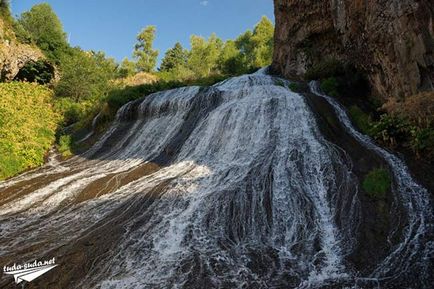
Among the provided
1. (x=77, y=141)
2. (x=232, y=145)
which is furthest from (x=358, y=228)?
(x=77, y=141)

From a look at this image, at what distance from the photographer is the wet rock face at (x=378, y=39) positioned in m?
14.8

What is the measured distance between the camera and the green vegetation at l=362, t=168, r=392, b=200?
10656 mm

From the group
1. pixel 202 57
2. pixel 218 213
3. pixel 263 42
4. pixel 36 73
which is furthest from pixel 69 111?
pixel 263 42

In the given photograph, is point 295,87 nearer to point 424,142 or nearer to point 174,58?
point 424,142

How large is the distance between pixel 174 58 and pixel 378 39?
60903mm

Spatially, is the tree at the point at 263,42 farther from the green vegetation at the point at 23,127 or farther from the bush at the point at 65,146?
the bush at the point at 65,146

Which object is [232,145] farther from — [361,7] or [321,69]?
[321,69]

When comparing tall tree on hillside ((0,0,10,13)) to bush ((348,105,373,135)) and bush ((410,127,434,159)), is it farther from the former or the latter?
bush ((410,127,434,159))

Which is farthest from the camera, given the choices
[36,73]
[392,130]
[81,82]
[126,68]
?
[126,68]

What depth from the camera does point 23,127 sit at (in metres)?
22.7

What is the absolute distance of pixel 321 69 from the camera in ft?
82.3

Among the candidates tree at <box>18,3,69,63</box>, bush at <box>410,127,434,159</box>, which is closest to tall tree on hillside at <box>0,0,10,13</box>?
tree at <box>18,3,69,63</box>

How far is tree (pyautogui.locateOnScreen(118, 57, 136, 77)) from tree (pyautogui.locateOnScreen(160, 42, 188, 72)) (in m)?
8.23

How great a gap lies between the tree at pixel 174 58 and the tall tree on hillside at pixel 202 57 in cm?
460
